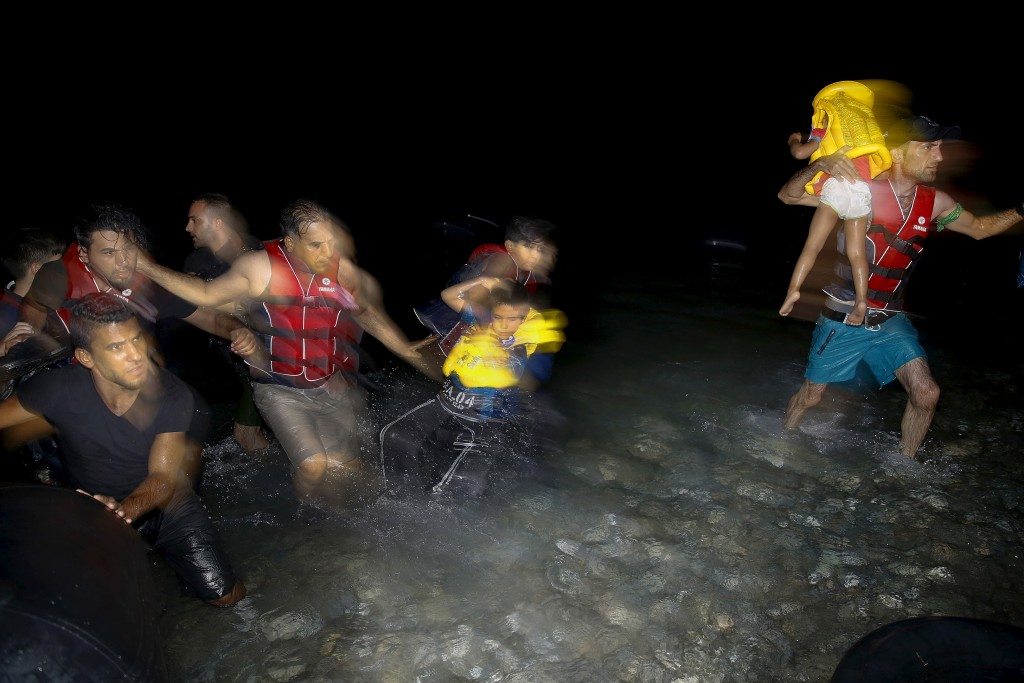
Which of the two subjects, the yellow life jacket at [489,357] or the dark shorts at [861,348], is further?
the dark shorts at [861,348]

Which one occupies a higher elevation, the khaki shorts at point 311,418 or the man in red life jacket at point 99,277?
the man in red life jacket at point 99,277

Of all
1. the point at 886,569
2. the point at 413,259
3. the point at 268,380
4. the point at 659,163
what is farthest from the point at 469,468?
the point at 659,163

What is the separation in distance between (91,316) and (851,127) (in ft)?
14.8

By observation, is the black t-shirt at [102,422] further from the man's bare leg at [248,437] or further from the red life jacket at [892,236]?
the red life jacket at [892,236]

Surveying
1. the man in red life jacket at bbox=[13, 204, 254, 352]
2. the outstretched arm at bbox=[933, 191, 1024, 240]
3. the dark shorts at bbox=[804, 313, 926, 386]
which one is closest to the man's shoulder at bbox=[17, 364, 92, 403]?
the man in red life jacket at bbox=[13, 204, 254, 352]

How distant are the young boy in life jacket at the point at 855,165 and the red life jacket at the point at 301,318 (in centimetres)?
322

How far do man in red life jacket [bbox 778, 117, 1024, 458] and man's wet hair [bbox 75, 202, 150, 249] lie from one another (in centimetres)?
431

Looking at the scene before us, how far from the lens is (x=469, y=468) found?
12.5 feet

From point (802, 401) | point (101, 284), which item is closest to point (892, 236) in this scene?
point (802, 401)

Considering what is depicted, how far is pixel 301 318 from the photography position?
11.6ft

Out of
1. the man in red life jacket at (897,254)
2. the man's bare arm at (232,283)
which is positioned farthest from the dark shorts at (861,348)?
the man's bare arm at (232,283)

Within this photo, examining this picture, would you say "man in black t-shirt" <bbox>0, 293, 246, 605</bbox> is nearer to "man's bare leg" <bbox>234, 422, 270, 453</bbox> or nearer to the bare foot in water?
"man's bare leg" <bbox>234, 422, 270, 453</bbox>

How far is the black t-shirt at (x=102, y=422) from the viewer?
8.66 feet

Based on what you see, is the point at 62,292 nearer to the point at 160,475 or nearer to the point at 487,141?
the point at 160,475
